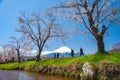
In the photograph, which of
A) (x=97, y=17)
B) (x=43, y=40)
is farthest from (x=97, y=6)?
(x=43, y=40)

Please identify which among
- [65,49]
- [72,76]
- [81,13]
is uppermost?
[81,13]

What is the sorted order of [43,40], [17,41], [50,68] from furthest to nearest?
[17,41]
[43,40]
[50,68]

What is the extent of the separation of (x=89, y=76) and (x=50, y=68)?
12.7 meters

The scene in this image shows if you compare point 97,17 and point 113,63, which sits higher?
point 97,17

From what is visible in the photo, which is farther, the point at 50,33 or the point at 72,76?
the point at 50,33

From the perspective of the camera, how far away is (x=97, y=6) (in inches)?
1275

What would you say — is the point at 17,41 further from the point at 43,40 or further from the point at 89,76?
the point at 89,76

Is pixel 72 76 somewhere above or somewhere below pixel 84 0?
below

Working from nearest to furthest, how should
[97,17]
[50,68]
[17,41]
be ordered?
[97,17], [50,68], [17,41]

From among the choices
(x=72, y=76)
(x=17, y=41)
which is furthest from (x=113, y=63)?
(x=17, y=41)

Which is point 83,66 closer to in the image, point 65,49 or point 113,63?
point 113,63

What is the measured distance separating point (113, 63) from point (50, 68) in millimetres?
13325

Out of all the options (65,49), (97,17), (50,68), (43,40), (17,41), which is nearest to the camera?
(97,17)

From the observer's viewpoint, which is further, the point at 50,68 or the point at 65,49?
the point at 65,49
